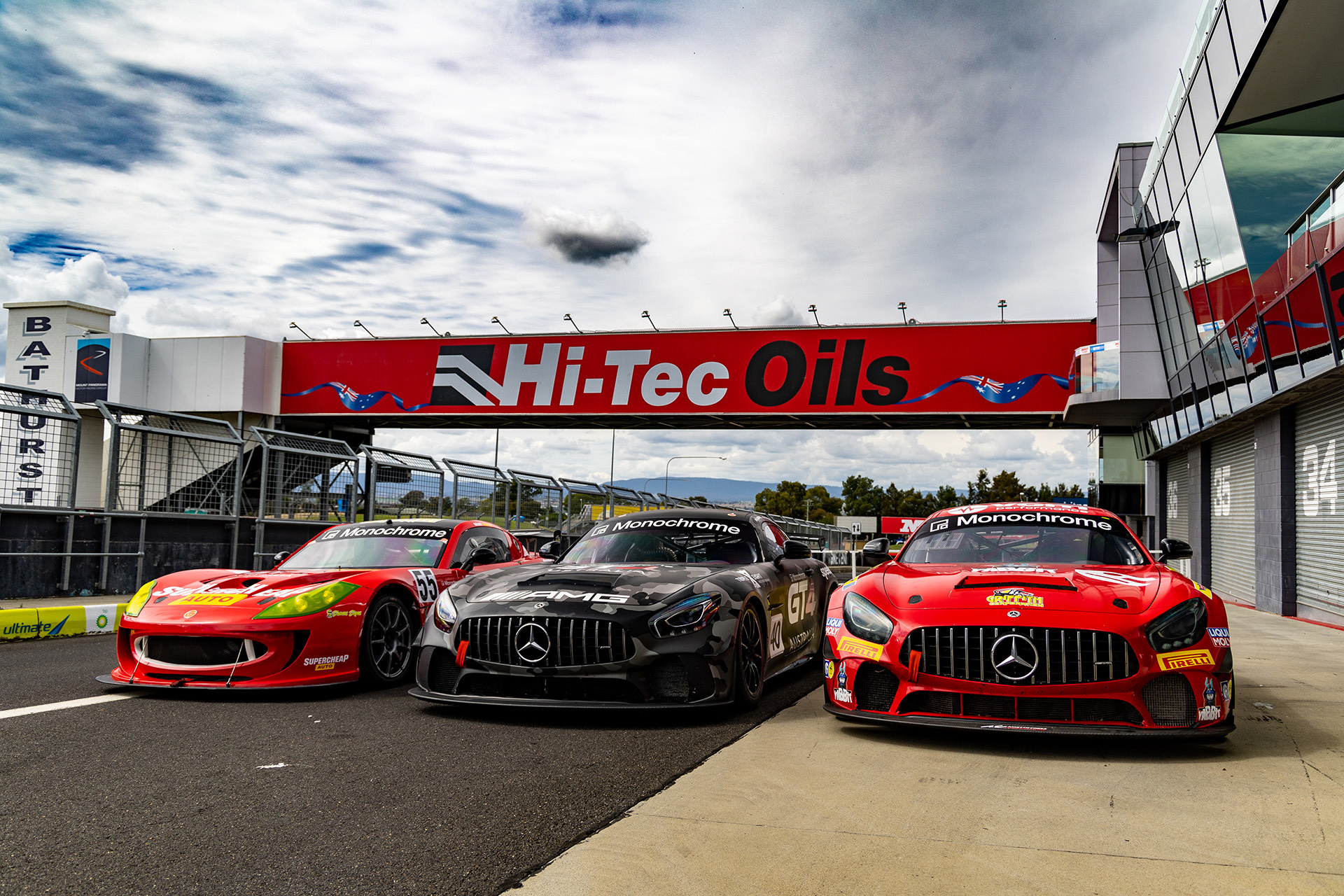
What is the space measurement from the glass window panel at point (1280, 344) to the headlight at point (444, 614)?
40.1ft

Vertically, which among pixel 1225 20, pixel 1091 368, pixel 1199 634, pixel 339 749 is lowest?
pixel 339 749

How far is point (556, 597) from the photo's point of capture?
5805 mm

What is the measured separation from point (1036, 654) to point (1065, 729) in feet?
1.16

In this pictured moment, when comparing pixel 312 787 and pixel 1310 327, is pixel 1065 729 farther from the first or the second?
pixel 1310 327

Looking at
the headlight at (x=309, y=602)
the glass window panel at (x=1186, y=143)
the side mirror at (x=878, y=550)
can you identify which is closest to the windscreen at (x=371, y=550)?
the headlight at (x=309, y=602)

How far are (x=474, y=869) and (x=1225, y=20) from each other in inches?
655

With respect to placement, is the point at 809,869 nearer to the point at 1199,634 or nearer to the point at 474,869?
the point at 474,869

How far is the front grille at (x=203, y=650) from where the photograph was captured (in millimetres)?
6301

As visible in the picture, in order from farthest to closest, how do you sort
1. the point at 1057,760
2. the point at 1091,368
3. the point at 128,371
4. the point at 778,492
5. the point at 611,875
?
the point at 778,492
the point at 128,371
the point at 1091,368
the point at 1057,760
the point at 611,875

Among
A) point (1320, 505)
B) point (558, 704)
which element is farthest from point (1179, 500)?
point (558, 704)

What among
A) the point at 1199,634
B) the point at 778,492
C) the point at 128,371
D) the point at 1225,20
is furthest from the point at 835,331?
the point at 778,492

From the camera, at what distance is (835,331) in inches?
1286

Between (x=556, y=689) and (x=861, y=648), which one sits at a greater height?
(x=861, y=648)

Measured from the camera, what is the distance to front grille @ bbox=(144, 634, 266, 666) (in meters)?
6.30
